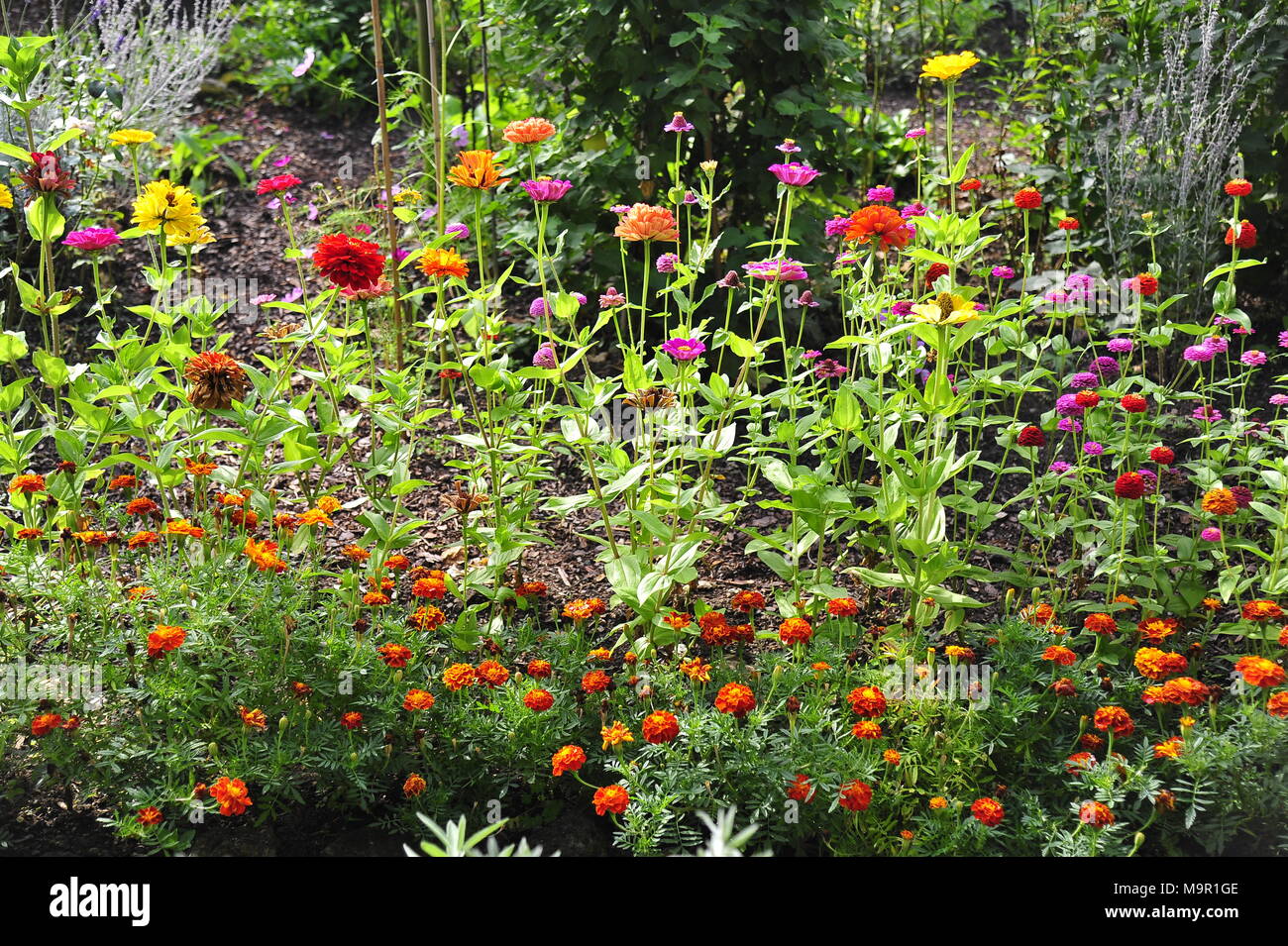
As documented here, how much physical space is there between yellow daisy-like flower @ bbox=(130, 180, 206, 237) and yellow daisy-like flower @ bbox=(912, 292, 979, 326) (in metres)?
1.74

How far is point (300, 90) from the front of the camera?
21.4 ft

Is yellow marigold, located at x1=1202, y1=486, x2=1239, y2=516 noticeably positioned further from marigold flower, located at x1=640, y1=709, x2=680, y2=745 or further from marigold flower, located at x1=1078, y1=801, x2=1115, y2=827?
marigold flower, located at x1=640, y1=709, x2=680, y2=745

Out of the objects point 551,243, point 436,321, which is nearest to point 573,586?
point 436,321

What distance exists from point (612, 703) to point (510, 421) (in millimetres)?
1251

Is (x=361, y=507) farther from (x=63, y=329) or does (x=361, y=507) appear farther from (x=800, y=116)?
(x=800, y=116)

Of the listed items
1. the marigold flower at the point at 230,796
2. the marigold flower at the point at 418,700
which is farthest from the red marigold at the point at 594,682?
the marigold flower at the point at 230,796

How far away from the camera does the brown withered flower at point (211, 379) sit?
2645 mm

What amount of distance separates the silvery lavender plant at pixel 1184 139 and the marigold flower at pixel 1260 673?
2008mm

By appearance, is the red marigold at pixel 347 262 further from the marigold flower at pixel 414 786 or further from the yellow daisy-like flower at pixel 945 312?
the yellow daisy-like flower at pixel 945 312

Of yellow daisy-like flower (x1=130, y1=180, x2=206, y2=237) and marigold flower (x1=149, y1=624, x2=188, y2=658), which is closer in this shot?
marigold flower (x1=149, y1=624, x2=188, y2=658)

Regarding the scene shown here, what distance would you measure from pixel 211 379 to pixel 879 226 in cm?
155

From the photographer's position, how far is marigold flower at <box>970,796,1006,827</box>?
2.12m

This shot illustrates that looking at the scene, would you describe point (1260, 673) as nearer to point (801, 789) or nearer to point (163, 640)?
point (801, 789)

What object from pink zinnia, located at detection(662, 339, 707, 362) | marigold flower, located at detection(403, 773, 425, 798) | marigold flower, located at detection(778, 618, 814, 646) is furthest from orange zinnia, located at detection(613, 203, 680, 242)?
marigold flower, located at detection(403, 773, 425, 798)
